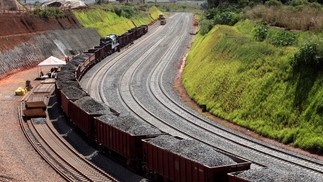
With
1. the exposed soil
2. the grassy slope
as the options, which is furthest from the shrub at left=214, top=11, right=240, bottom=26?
the exposed soil

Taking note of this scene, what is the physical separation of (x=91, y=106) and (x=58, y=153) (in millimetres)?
5018

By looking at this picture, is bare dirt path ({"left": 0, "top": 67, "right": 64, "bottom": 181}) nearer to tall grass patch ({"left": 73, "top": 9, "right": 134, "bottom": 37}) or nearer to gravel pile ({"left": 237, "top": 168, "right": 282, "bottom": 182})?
gravel pile ({"left": 237, "top": 168, "right": 282, "bottom": 182})

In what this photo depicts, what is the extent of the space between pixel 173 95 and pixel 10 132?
18781 mm

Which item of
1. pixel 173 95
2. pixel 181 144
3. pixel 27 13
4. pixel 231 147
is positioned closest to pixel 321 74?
pixel 231 147

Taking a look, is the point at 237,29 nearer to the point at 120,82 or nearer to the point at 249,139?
the point at 120,82

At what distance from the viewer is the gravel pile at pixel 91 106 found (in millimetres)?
34550

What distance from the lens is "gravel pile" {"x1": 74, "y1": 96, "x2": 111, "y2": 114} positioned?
113 feet

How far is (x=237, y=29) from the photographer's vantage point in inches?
2507

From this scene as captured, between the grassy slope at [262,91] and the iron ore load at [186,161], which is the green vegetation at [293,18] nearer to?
the grassy slope at [262,91]

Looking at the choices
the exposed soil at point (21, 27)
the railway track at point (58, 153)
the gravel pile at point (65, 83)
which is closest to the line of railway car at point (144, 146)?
the railway track at point (58, 153)

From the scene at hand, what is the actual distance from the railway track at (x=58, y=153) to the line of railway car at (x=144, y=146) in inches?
65.5

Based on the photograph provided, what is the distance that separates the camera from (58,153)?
3259cm

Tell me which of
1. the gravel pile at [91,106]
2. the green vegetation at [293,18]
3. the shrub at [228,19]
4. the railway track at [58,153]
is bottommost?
the railway track at [58,153]

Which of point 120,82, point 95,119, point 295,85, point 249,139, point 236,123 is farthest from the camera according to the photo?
point 120,82
